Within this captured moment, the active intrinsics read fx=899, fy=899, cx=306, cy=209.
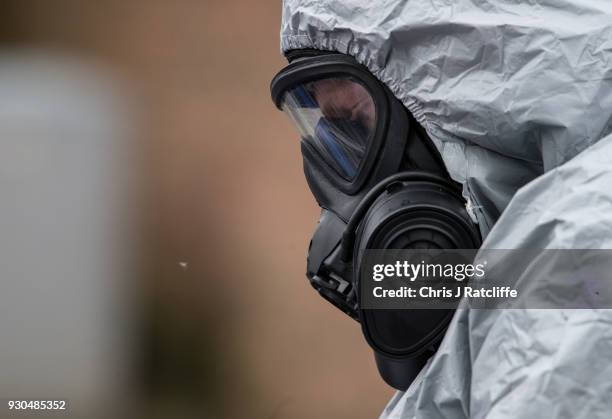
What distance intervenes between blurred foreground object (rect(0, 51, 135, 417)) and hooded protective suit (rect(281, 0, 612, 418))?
195cm

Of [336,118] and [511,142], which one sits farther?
[336,118]

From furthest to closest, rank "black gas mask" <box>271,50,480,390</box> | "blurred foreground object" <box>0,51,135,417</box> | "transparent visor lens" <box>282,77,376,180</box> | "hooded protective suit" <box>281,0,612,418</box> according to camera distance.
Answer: "blurred foreground object" <box>0,51,135,417</box>, "transparent visor lens" <box>282,77,376,180</box>, "black gas mask" <box>271,50,480,390</box>, "hooded protective suit" <box>281,0,612,418</box>

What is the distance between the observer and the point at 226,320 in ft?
11.0

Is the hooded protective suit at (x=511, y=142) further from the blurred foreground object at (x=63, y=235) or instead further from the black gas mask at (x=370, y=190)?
the blurred foreground object at (x=63, y=235)

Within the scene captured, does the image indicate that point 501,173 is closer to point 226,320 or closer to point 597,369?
point 597,369

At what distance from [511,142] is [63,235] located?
2.28 meters

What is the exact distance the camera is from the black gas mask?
1358mm

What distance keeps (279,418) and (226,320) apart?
42 centimetres

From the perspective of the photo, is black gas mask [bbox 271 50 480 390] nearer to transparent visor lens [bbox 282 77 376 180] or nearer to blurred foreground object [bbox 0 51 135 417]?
transparent visor lens [bbox 282 77 376 180]

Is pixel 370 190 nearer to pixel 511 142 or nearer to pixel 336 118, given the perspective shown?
pixel 336 118

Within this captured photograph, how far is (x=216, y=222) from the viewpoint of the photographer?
3.33 meters

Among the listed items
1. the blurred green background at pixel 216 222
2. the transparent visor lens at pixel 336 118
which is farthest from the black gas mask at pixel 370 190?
the blurred green background at pixel 216 222

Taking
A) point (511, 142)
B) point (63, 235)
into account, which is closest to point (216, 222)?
point (63, 235)

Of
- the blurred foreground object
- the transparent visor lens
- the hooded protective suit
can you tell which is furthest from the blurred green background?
the hooded protective suit
